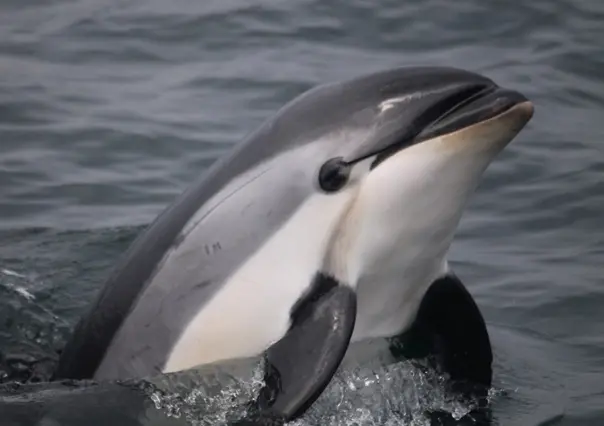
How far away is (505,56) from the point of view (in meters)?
12.9

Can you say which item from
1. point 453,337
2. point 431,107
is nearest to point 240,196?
point 431,107

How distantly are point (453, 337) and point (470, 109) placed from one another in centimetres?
135

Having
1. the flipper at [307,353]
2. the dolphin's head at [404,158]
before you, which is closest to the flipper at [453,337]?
the dolphin's head at [404,158]

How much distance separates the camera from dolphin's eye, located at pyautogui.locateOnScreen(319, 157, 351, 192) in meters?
5.67

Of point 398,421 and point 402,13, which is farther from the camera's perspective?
point 402,13

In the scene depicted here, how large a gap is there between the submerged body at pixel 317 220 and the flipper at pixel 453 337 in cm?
27

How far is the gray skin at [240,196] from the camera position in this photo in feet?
18.8

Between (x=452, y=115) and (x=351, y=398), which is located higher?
(x=452, y=115)

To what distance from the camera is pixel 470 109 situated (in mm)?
5707

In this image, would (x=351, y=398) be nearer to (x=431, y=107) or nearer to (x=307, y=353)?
(x=307, y=353)

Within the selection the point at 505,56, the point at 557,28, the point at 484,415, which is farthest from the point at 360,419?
the point at 557,28

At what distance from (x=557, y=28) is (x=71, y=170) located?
599cm

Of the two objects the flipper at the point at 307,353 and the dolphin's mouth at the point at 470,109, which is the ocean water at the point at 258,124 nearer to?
the flipper at the point at 307,353

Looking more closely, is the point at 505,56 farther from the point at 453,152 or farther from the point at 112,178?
the point at 453,152
